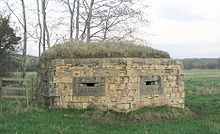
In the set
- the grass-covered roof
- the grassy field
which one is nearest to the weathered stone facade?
the grassy field

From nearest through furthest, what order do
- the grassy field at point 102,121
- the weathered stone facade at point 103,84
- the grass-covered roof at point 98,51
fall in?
the grassy field at point 102,121 → the weathered stone facade at point 103,84 → the grass-covered roof at point 98,51

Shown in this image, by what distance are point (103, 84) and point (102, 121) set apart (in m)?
1.97

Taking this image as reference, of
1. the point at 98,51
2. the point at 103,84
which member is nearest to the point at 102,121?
the point at 103,84

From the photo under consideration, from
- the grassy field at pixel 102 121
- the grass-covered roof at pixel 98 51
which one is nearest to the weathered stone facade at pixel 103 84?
the grassy field at pixel 102 121

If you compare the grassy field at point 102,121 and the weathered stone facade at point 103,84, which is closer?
the grassy field at point 102,121

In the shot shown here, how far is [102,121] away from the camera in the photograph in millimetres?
13453

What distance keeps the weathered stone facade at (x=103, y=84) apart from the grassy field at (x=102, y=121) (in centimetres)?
45

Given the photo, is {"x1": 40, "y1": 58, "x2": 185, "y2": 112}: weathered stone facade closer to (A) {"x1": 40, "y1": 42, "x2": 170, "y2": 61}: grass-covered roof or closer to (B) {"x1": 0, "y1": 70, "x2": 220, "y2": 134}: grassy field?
(B) {"x1": 0, "y1": 70, "x2": 220, "y2": 134}: grassy field

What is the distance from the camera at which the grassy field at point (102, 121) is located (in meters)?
11.3

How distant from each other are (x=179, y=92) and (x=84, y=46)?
463 cm

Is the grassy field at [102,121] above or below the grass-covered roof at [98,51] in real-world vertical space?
below

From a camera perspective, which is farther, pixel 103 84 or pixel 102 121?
pixel 103 84

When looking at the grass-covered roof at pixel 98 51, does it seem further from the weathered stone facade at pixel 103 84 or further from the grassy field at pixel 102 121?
the grassy field at pixel 102 121

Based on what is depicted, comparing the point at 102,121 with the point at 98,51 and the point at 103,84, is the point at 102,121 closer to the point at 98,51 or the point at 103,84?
the point at 103,84
